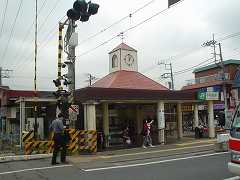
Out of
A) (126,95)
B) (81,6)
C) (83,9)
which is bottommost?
(126,95)

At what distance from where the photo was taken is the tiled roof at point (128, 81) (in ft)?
107

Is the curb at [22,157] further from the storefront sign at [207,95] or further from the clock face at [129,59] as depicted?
the clock face at [129,59]

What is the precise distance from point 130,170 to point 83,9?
21.0 feet

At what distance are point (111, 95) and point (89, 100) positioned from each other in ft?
4.90

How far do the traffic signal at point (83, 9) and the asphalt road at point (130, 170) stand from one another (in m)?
5.79

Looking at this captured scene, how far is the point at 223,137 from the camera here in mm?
18922

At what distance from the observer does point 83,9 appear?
15430 millimetres

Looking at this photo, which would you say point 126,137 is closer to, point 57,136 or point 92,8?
point 57,136

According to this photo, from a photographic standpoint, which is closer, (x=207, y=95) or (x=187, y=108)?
(x=207, y=95)

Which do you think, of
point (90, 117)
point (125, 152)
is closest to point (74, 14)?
point (90, 117)

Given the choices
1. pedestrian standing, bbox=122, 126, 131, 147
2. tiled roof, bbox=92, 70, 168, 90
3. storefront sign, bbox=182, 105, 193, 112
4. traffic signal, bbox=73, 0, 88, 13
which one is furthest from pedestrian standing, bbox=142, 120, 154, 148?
storefront sign, bbox=182, 105, 193, 112

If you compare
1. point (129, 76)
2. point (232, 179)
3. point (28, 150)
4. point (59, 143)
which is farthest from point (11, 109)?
point (232, 179)

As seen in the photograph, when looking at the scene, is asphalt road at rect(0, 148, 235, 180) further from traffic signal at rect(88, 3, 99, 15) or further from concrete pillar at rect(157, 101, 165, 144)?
concrete pillar at rect(157, 101, 165, 144)

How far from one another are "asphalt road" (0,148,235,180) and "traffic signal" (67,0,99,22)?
5.79 metres
